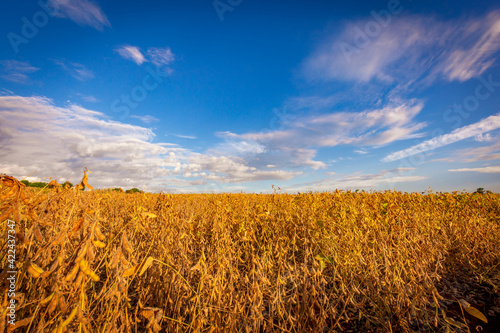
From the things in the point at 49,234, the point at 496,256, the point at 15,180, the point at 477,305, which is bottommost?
the point at 477,305

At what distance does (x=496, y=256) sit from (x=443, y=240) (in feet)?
2.33

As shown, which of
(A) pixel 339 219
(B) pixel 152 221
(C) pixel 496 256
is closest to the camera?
(B) pixel 152 221

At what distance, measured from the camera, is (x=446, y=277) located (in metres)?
3.27

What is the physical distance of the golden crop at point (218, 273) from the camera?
1317 millimetres

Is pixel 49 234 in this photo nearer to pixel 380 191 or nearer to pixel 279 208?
pixel 279 208

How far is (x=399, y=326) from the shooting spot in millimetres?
2092

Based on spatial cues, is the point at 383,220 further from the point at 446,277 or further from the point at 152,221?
the point at 152,221

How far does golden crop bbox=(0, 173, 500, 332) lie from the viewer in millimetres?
1317

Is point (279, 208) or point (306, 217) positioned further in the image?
point (279, 208)

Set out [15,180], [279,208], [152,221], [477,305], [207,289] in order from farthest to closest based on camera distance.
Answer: [279,208]
[152,221]
[477,305]
[207,289]
[15,180]

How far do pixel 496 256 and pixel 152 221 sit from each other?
498cm

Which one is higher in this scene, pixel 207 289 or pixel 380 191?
pixel 380 191

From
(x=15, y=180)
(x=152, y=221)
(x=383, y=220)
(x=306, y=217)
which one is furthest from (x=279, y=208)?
(x=15, y=180)

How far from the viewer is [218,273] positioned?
214 cm
